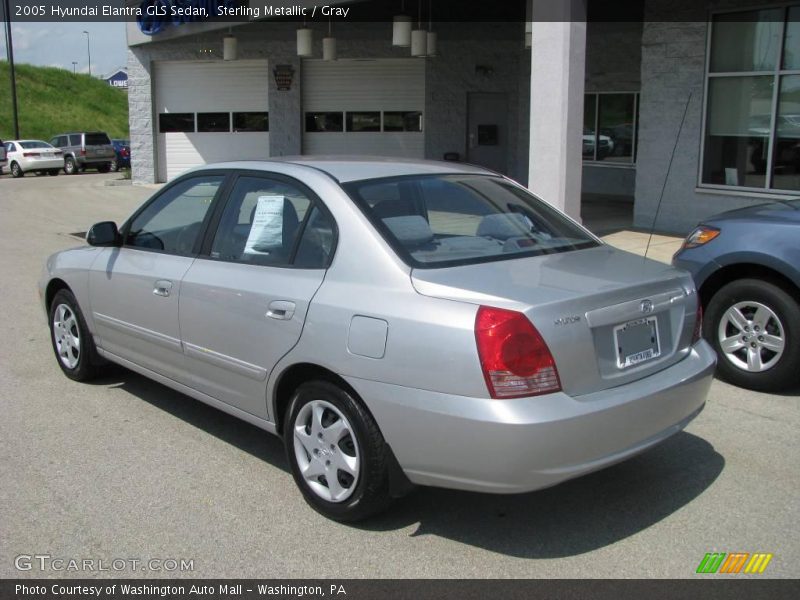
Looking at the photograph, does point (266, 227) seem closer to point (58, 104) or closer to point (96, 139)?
point (96, 139)

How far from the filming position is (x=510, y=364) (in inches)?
130

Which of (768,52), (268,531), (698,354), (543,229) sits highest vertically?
(768,52)

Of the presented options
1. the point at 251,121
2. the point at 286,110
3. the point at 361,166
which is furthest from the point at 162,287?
the point at 251,121

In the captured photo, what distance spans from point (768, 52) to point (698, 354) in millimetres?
9002

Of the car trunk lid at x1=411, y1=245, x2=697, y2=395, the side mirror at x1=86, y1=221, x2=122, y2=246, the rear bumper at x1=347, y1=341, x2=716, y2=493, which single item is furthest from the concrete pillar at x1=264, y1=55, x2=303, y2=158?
the rear bumper at x1=347, y1=341, x2=716, y2=493

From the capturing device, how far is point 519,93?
19500 mm

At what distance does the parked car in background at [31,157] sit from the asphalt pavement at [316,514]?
30.9 meters

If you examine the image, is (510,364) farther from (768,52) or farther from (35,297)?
(768,52)

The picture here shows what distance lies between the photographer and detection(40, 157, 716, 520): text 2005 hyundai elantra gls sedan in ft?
11.0

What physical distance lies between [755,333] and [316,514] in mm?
3508

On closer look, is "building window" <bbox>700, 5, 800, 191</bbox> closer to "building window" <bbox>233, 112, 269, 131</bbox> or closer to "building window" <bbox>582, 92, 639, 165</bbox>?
"building window" <bbox>582, 92, 639, 165</bbox>

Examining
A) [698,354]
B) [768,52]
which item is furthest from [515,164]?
[698,354]

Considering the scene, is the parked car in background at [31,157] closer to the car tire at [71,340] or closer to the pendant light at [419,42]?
the pendant light at [419,42]

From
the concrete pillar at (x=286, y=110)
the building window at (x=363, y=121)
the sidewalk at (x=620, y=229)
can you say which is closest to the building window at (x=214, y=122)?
the concrete pillar at (x=286, y=110)
